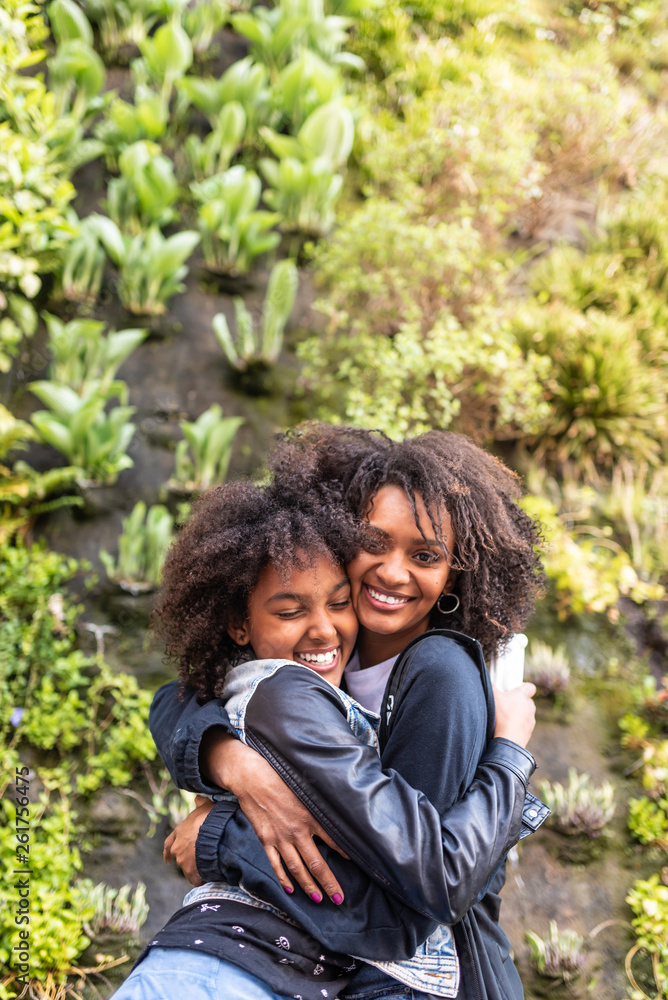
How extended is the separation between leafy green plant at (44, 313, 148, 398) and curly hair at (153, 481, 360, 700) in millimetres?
2983

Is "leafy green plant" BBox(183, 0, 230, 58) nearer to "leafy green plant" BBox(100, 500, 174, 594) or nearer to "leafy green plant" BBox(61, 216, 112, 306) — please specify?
"leafy green plant" BBox(61, 216, 112, 306)

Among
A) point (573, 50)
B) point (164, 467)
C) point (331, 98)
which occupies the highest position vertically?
point (573, 50)

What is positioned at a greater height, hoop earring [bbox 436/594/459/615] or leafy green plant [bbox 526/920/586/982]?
hoop earring [bbox 436/594/459/615]

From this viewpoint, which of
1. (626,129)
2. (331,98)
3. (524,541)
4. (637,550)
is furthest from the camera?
(626,129)

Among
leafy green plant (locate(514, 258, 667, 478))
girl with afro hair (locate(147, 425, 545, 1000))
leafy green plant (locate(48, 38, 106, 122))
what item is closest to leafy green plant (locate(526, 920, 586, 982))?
girl with afro hair (locate(147, 425, 545, 1000))

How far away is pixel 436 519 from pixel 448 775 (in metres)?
0.63

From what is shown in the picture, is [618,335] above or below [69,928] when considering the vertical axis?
above

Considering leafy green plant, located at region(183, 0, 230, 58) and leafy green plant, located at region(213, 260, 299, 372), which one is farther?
leafy green plant, located at region(183, 0, 230, 58)

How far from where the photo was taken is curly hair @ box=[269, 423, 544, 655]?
189cm

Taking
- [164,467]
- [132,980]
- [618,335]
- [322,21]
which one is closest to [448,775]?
[132,980]

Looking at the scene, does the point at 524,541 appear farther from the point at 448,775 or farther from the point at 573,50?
the point at 573,50

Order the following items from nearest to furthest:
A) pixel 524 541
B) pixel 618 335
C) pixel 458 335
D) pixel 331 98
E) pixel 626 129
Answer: pixel 524 541 → pixel 458 335 → pixel 618 335 → pixel 331 98 → pixel 626 129

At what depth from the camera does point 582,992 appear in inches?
128

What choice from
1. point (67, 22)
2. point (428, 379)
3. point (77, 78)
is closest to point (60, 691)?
point (428, 379)
